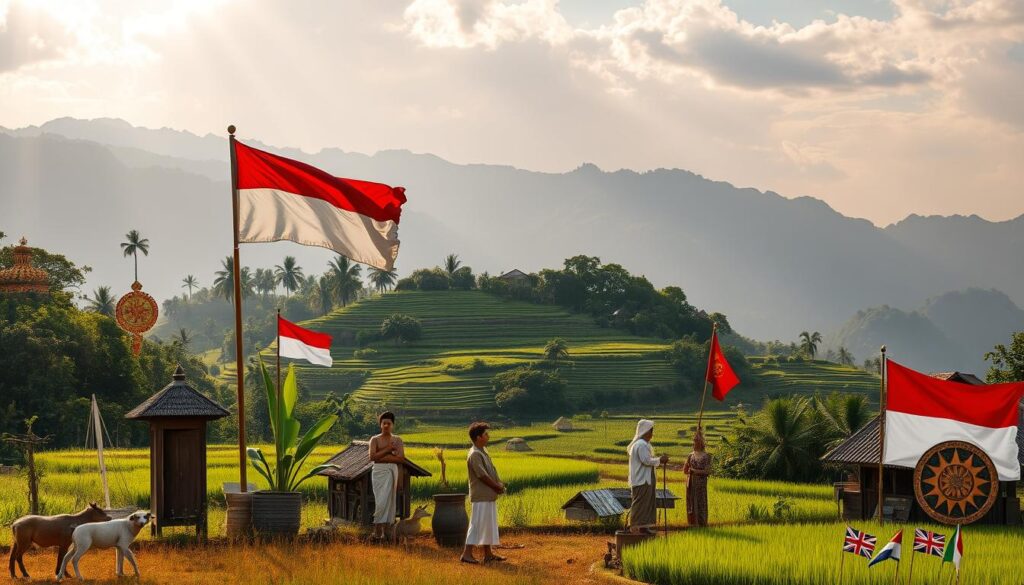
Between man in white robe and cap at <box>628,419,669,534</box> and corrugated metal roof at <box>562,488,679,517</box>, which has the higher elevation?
man in white robe and cap at <box>628,419,669,534</box>

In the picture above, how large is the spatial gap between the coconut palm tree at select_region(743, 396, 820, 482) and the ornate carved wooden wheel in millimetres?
13990

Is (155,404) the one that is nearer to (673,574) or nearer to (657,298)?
(673,574)

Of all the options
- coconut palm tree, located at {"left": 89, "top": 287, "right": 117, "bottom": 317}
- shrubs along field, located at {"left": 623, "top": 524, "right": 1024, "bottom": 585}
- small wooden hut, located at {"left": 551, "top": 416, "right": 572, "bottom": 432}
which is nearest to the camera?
shrubs along field, located at {"left": 623, "top": 524, "right": 1024, "bottom": 585}

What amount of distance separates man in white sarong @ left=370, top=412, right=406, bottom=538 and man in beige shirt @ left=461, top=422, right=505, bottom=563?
1.55 m

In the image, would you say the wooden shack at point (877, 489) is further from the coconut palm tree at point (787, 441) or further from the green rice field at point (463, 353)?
the green rice field at point (463, 353)

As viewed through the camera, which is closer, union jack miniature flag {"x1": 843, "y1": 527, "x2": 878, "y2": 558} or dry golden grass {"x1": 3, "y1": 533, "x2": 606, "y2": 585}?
union jack miniature flag {"x1": 843, "y1": 527, "x2": 878, "y2": 558}

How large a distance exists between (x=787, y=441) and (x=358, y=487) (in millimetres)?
Answer: 17375

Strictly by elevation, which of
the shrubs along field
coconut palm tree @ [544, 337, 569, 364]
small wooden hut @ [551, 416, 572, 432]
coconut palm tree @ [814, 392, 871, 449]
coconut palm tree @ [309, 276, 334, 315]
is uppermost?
coconut palm tree @ [309, 276, 334, 315]

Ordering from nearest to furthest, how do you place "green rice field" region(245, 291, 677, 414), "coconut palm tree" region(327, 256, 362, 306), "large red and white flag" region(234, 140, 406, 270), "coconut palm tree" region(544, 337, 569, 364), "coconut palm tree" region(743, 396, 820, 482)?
"large red and white flag" region(234, 140, 406, 270) → "coconut palm tree" region(743, 396, 820, 482) → "green rice field" region(245, 291, 677, 414) → "coconut palm tree" region(544, 337, 569, 364) → "coconut palm tree" region(327, 256, 362, 306)

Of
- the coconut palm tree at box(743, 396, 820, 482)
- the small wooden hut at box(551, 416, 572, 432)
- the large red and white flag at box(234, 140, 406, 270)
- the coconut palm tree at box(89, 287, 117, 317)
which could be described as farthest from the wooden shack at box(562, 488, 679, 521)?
the coconut palm tree at box(89, 287, 117, 317)

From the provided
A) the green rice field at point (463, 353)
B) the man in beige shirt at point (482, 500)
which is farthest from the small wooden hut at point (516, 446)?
the man in beige shirt at point (482, 500)

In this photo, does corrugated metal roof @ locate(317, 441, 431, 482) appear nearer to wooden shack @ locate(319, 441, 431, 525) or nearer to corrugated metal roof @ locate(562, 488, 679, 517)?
wooden shack @ locate(319, 441, 431, 525)

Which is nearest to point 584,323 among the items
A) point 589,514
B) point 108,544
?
point 589,514

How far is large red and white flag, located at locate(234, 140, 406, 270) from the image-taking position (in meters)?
16.7
